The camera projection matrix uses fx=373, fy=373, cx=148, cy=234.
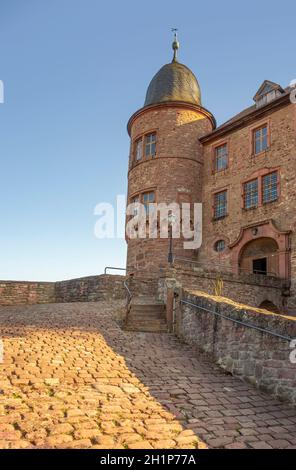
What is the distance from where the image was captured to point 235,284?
1559cm

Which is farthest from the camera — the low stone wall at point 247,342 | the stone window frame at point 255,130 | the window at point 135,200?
the window at point 135,200

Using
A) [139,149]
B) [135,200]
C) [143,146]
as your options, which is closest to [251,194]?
[135,200]

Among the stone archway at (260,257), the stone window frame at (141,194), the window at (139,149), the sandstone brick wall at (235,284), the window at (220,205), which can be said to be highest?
the window at (139,149)

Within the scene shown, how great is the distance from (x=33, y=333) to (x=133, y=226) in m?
12.7

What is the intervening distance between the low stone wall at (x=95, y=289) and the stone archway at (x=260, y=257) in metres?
6.27

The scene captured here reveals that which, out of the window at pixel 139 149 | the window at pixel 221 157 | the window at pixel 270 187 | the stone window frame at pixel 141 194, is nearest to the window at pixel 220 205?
the window at pixel 221 157

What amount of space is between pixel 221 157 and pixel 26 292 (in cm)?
1322

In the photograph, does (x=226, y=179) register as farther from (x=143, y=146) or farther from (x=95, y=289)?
(x=95, y=289)

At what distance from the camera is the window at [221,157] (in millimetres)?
21697

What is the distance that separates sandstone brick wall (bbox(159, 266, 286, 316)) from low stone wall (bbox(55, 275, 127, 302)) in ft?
15.0

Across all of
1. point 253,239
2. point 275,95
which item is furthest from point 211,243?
point 275,95

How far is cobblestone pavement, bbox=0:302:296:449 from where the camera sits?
434 cm

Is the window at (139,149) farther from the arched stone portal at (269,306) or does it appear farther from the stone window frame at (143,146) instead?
the arched stone portal at (269,306)
